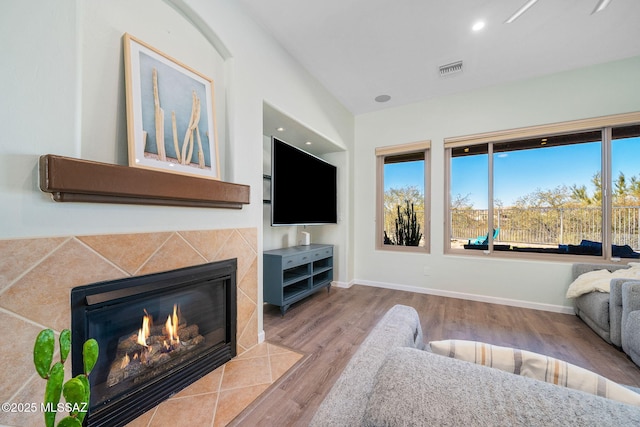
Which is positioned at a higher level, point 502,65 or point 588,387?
point 502,65

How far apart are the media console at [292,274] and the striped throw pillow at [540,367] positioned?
2.04 metres

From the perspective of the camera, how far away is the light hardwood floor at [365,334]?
1.46 metres

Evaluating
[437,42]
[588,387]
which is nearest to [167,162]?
[588,387]

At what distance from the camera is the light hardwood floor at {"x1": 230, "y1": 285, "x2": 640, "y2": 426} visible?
4.78 ft

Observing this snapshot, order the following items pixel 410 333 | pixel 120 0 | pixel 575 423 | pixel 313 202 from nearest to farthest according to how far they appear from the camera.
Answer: pixel 575 423
pixel 410 333
pixel 120 0
pixel 313 202

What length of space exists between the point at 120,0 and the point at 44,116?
2.73ft

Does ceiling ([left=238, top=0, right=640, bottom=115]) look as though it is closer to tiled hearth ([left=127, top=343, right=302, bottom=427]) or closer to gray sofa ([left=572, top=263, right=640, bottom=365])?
gray sofa ([left=572, top=263, right=640, bottom=365])

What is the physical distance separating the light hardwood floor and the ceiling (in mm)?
2804

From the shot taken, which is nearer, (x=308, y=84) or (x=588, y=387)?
(x=588, y=387)

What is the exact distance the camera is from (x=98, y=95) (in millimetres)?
1261

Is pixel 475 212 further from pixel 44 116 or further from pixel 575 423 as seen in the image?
pixel 44 116

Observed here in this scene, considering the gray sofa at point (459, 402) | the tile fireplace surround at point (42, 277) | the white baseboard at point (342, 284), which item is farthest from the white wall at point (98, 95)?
the white baseboard at point (342, 284)

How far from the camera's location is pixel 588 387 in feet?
1.92

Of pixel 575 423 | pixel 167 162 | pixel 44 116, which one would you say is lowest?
pixel 575 423
